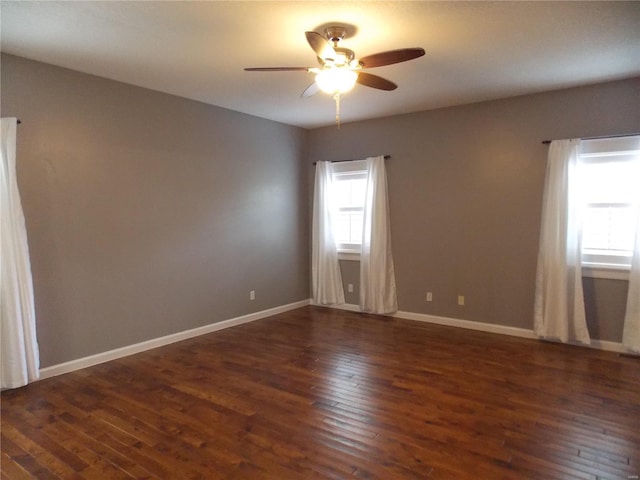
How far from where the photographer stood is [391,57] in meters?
→ 2.52

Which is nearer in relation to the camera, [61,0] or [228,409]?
[61,0]

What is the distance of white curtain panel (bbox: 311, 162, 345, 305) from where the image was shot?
19.2 feet

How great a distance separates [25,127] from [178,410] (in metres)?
2.58

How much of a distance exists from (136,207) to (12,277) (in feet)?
4.12

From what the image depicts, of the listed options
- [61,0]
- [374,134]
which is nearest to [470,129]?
[374,134]

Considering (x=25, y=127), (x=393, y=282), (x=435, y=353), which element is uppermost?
(x=25, y=127)

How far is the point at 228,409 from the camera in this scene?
288cm

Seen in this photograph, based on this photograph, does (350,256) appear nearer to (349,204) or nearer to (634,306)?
(349,204)

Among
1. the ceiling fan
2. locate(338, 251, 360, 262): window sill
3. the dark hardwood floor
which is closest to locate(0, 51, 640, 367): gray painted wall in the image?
locate(338, 251, 360, 262): window sill

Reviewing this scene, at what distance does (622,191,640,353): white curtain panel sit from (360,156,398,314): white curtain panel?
247cm

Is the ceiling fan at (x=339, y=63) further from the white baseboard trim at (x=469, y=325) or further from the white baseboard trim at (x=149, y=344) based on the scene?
the white baseboard trim at (x=469, y=325)

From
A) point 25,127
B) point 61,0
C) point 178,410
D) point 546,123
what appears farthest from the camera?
point 546,123

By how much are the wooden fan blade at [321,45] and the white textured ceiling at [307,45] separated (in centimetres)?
24

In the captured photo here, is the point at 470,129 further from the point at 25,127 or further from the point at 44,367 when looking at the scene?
the point at 44,367
